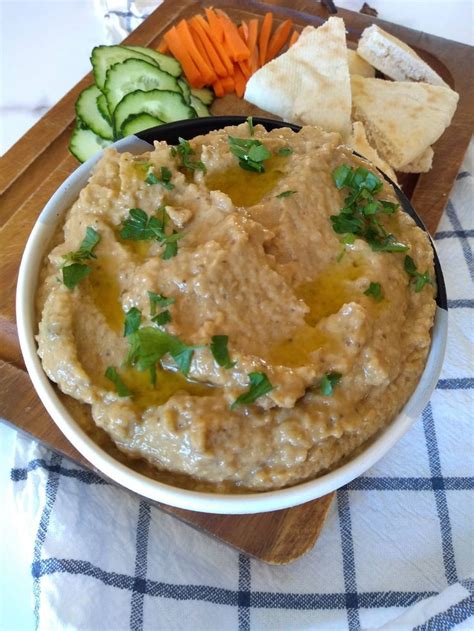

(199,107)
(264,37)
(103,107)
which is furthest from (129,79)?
(264,37)

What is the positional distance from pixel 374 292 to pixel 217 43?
2.29 metres

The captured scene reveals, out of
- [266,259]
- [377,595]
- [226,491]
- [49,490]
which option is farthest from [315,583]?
[266,259]

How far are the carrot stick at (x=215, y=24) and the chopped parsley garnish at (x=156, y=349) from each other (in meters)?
2.46

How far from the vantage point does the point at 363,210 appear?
220 cm

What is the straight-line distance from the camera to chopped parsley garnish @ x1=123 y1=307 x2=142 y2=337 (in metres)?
1.90

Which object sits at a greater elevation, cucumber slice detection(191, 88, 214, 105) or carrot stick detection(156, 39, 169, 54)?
carrot stick detection(156, 39, 169, 54)

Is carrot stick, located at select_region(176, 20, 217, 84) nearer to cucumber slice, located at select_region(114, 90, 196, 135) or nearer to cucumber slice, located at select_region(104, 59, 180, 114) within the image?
cucumber slice, located at select_region(104, 59, 180, 114)

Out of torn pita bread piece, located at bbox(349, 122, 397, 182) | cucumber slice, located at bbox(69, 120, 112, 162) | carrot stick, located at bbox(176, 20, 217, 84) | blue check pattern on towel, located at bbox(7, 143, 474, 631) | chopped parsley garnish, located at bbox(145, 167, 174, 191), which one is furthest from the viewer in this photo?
carrot stick, located at bbox(176, 20, 217, 84)

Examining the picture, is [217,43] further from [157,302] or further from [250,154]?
[157,302]

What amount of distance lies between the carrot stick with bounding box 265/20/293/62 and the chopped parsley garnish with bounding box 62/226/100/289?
223 centimetres

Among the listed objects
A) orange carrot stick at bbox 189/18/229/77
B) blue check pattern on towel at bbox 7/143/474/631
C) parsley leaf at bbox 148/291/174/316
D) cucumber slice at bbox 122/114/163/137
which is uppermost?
orange carrot stick at bbox 189/18/229/77

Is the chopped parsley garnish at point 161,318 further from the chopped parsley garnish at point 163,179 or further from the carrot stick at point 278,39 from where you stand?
the carrot stick at point 278,39

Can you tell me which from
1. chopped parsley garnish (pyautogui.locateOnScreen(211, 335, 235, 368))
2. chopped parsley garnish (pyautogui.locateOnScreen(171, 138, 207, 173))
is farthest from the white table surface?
chopped parsley garnish (pyautogui.locateOnScreen(211, 335, 235, 368))

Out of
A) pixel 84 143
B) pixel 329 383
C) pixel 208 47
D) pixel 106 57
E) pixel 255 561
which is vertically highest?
pixel 106 57
